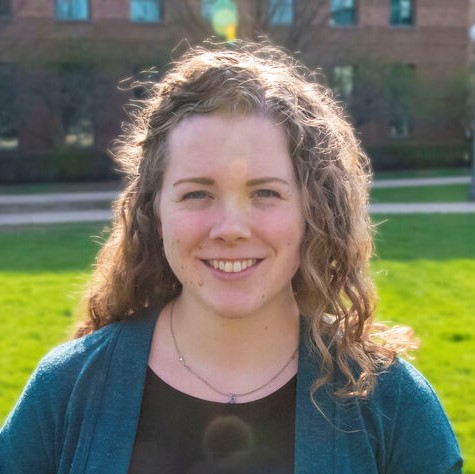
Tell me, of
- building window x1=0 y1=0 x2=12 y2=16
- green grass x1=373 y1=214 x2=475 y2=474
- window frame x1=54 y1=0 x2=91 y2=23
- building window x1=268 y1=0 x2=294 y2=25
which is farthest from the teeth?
window frame x1=54 y1=0 x2=91 y2=23

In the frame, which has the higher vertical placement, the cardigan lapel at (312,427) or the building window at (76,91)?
the cardigan lapel at (312,427)

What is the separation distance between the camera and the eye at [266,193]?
1.84m

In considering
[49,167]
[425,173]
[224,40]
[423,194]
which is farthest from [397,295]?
[425,173]

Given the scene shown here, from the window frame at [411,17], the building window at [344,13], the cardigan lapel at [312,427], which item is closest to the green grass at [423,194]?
the building window at [344,13]

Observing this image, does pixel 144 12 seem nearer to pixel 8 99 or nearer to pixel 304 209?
pixel 8 99

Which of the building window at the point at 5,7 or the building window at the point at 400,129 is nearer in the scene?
the building window at the point at 5,7

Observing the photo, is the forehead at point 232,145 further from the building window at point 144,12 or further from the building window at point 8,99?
the building window at point 144,12

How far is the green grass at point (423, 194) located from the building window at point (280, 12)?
5.25 meters

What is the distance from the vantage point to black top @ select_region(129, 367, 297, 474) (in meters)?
1.80

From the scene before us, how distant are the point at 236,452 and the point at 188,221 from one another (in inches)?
19.2

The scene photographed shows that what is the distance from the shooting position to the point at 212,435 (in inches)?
72.0

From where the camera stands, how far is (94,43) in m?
23.2

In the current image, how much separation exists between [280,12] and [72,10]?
6.47 m

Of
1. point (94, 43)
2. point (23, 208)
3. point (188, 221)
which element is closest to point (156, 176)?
point (188, 221)
